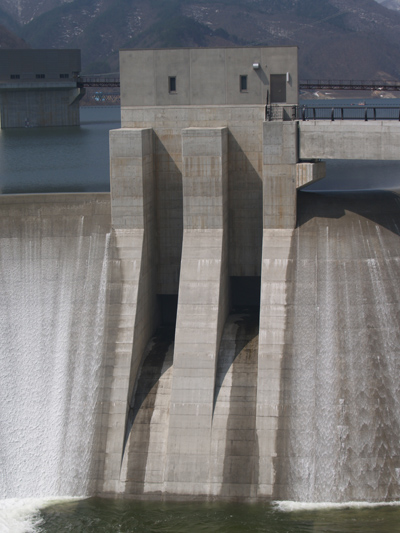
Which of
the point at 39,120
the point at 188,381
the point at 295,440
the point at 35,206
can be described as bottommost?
the point at 295,440

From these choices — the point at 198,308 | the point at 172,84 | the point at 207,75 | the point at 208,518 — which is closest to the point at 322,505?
the point at 208,518

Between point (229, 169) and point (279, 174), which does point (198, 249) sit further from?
point (279, 174)

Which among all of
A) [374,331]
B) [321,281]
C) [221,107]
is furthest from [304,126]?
[374,331]

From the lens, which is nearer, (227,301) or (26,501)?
(26,501)

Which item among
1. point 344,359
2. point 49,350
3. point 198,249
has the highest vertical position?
point 198,249

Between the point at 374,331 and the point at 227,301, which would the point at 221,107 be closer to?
the point at 227,301
